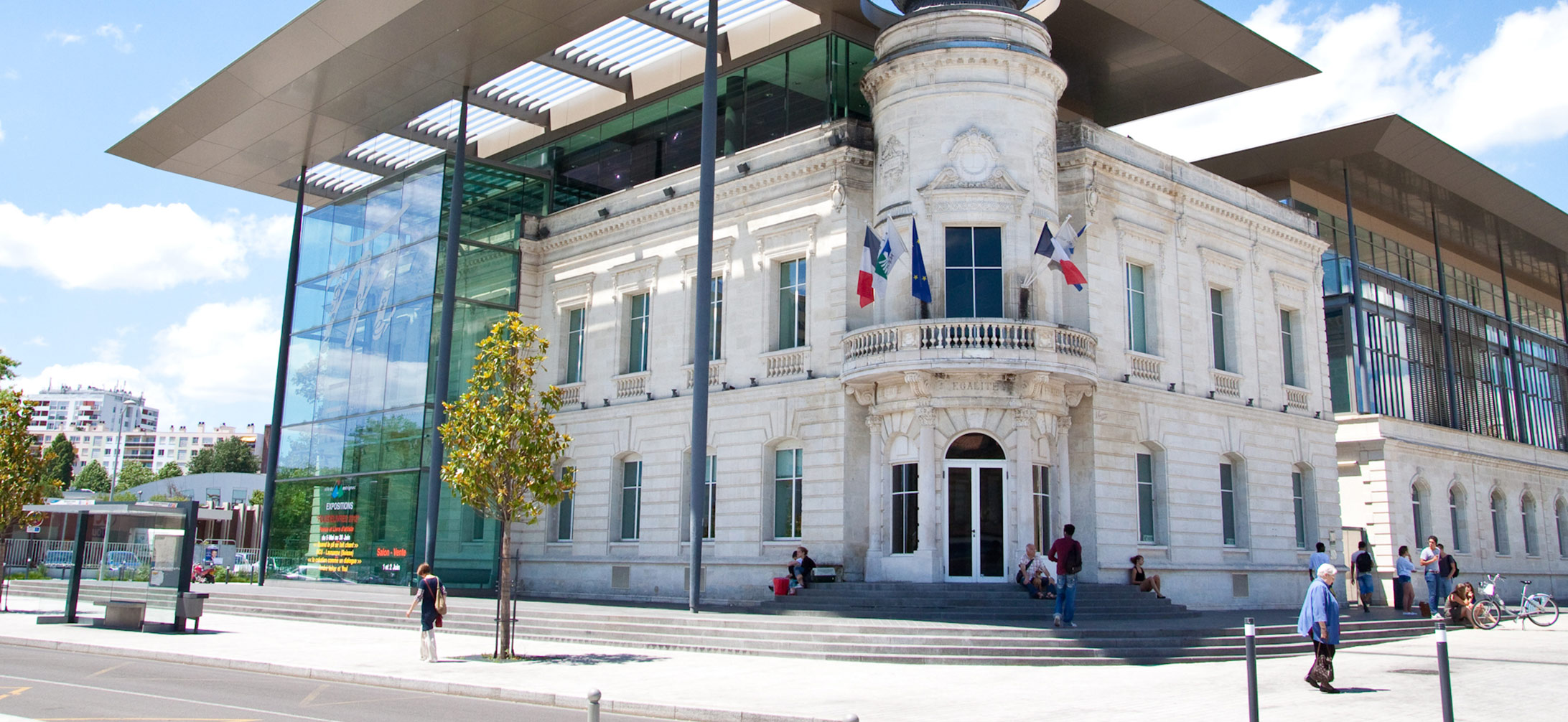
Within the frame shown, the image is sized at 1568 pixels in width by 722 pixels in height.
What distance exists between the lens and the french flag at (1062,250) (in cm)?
2525

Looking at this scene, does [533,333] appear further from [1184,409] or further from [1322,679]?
[1184,409]

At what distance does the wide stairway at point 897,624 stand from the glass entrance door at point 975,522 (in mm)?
1044

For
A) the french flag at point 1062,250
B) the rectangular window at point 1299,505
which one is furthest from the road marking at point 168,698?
the rectangular window at point 1299,505

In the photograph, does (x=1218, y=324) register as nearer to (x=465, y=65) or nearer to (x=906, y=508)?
(x=906, y=508)

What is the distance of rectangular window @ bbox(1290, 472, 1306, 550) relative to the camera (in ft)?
107

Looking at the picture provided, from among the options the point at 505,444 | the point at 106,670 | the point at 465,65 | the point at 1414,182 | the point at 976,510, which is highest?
the point at 1414,182

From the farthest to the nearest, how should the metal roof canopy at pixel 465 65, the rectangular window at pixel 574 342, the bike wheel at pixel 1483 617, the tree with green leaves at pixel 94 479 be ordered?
the tree with green leaves at pixel 94 479
the rectangular window at pixel 574 342
the metal roof canopy at pixel 465 65
the bike wheel at pixel 1483 617

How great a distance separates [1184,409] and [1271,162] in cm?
1374

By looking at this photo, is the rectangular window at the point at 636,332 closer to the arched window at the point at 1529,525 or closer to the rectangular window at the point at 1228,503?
the rectangular window at the point at 1228,503

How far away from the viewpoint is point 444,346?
3136 cm

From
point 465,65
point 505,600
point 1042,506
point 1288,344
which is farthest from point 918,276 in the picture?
point 1288,344

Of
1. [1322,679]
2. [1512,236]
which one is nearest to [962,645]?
[1322,679]

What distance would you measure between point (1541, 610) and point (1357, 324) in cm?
1333

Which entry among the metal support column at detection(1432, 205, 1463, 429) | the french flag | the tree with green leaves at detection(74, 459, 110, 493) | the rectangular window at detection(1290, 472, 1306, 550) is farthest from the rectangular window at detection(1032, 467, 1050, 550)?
the tree with green leaves at detection(74, 459, 110, 493)
